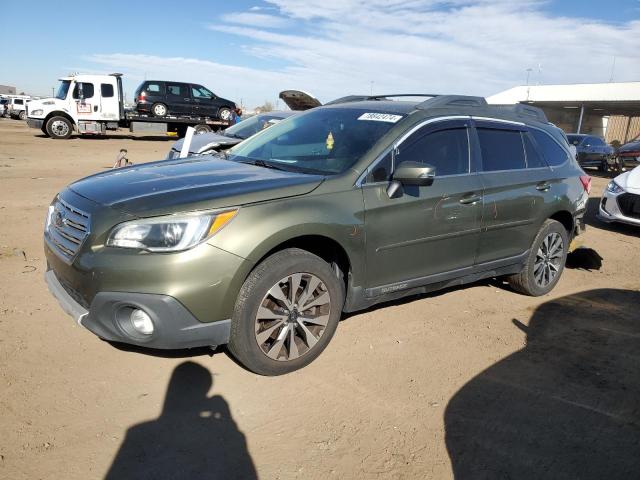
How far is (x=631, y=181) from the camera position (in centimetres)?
848

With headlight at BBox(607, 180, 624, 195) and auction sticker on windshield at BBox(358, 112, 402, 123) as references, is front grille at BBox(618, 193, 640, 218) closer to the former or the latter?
headlight at BBox(607, 180, 624, 195)

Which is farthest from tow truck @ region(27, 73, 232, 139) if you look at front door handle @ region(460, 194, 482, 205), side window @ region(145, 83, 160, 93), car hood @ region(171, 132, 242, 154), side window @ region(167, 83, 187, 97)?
front door handle @ region(460, 194, 482, 205)

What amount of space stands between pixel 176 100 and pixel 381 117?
A: 68.0ft

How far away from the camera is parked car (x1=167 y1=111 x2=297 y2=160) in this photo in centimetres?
851

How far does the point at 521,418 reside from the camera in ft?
10.0

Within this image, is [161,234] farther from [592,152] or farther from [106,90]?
[106,90]

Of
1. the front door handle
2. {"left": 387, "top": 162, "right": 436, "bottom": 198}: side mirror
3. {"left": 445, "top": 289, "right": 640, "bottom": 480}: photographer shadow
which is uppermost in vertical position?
{"left": 387, "top": 162, "right": 436, "bottom": 198}: side mirror

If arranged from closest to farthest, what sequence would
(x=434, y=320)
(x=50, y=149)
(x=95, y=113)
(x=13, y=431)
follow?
(x=13, y=431)
(x=434, y=320)
(x=50, y=149)
(x=95, y=113)

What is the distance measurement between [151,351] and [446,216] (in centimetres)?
239

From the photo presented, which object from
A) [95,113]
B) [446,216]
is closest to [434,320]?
[446,216]

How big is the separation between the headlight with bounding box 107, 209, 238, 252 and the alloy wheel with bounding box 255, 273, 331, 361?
23.2 inches

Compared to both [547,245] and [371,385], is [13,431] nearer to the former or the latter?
[371,385]

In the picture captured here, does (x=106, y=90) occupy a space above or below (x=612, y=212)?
above

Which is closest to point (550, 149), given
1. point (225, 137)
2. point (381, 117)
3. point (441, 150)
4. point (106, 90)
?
point (441, 150)
